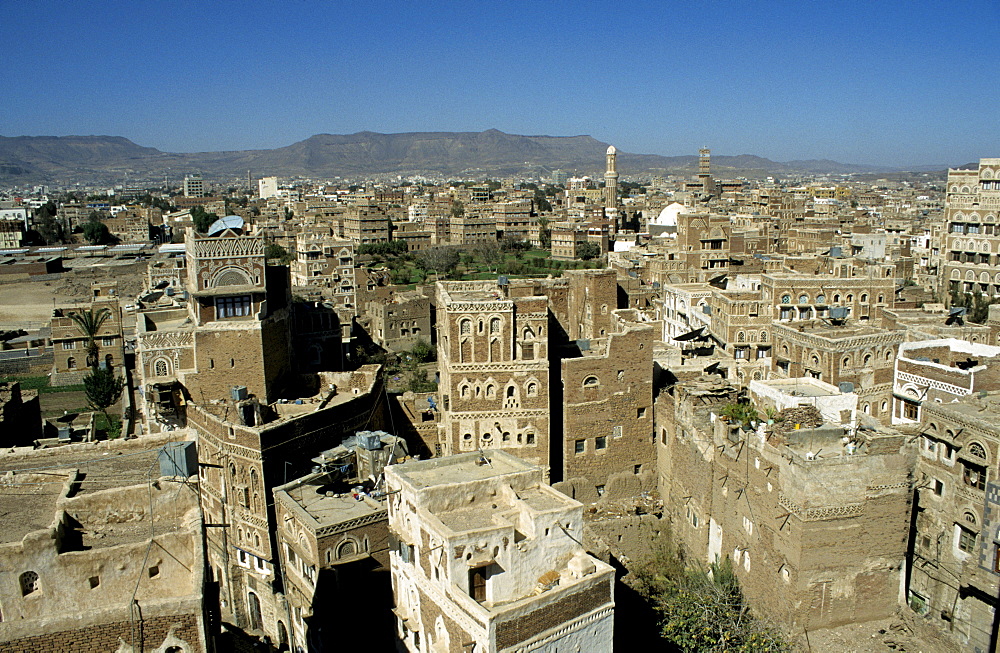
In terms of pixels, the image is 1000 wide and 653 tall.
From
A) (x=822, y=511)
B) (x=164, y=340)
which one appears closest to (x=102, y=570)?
(x=822, y=511)

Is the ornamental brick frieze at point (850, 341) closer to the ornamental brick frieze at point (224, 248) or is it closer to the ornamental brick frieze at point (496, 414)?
the ornamental brick frieze at point (496, 414)

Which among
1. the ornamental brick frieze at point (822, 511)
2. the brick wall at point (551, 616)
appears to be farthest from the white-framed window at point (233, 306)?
the ornamental brick frieze at point (822, 511)

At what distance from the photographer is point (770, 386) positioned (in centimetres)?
2522

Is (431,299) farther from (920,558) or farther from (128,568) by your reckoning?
(128,568)

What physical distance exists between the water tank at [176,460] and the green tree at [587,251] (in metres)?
85.1

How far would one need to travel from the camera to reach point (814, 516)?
63.2 ft

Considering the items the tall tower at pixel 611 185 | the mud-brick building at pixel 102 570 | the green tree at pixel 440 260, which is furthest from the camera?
the tall tower at pixel 611 185

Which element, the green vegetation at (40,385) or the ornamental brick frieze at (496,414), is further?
the green vegetation at (40,385)

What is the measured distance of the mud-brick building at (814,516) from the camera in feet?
63.6

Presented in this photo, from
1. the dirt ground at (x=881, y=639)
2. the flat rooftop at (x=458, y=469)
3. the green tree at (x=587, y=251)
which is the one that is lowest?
the dirt ground at (x=881, y=639)

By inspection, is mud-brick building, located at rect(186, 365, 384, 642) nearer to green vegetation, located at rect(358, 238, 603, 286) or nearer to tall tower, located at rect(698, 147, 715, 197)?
green vegetation, located at rect(358, 238, 603, 286)

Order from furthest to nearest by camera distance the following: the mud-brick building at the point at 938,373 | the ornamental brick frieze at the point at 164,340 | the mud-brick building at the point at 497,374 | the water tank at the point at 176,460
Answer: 1. the ornamental brick frieze at the point at 164,340
2. the mud-brick building at the point at 497,374
3. the mud-brick building at the point at 938,373
4. the water tank at the point at 176,460

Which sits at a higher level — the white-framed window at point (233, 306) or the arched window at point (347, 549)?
the white-framed window at point (233, 306)

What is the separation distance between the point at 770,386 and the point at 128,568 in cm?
1990
